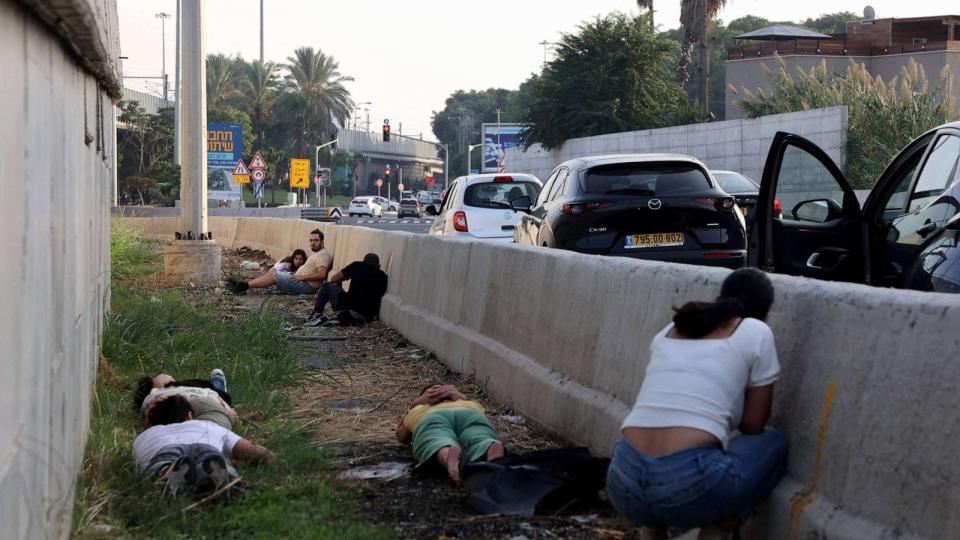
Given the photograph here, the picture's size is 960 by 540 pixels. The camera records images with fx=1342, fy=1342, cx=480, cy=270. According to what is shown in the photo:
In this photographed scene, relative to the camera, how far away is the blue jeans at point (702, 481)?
4383mm

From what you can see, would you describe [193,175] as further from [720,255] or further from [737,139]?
[737,139]

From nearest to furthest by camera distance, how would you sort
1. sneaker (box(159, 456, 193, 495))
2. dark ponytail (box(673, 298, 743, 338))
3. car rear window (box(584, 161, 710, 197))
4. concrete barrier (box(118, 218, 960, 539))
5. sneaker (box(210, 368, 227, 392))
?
concrete barrier (box(118, 218, 960, 539)), dark ponytail (box(673, 298, 743, 338)), sneaker (box(159, 456, 193, 495)), sneaker (box(210, 368, 227, 392)), car rear window (box(584, 161, 710, 197))

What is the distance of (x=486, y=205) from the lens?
18625 millimetres

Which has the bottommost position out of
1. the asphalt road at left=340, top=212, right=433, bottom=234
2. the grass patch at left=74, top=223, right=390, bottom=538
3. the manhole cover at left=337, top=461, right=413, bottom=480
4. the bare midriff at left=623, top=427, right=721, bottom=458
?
the asphalt road at left=340, top=212, right=433, bottom=234

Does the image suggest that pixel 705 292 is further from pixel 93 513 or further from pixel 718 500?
pixel 93 513

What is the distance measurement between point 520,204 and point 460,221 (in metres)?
2.75

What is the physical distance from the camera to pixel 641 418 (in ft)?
15.4

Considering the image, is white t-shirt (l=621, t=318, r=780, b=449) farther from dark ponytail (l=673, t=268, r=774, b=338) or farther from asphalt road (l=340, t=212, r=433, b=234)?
asphalt road (l=340, t=212, r=433, b=234)

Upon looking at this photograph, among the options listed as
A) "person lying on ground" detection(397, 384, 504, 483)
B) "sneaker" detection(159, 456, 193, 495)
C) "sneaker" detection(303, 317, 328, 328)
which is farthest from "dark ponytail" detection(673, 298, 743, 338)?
"sneaker" detection(303, 317, 328, 328)

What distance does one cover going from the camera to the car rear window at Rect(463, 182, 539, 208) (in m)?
18.6

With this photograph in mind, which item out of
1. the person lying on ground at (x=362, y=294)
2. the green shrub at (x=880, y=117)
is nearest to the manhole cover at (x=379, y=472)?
the person lying on ground at (x=362, y=294)

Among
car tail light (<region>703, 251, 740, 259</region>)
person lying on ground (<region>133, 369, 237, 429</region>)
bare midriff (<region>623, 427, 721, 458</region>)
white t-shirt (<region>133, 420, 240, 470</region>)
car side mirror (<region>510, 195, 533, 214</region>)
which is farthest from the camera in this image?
car side mirror (<region>510, 195, 533, 214</region>)

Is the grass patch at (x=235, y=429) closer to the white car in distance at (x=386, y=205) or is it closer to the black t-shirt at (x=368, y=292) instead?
the black t-shirt at (x=368, y=292)

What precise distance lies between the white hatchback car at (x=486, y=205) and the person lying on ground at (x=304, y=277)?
1.86 metres
